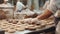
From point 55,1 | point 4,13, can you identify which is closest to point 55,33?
point 55,1

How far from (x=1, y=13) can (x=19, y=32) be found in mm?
645

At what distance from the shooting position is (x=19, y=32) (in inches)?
30.1

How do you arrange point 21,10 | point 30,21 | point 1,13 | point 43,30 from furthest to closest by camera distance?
point 21,10 → point 1,13 → point 30,21 → point 43,30

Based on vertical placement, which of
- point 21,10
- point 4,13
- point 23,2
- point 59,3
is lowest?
point 59,3

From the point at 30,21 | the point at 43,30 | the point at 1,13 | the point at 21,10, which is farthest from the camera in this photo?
the point at 21,10

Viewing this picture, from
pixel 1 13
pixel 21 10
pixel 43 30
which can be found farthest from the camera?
pixel 21 10

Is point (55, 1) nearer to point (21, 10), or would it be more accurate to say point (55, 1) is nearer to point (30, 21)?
point (30, 21)

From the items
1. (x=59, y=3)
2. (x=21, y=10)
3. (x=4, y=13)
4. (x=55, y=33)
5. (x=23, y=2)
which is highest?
(x=23, y=2)

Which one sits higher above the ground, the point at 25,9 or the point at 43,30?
the point at 25,9

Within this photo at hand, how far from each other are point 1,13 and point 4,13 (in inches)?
1.1

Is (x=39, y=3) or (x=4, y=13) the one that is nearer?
(x=4, y=13)

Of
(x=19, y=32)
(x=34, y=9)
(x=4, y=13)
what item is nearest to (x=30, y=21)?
(x=19, y=32)

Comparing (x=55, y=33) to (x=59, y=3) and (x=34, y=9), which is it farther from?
(x=34, y=9)

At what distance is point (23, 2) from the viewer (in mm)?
1639
